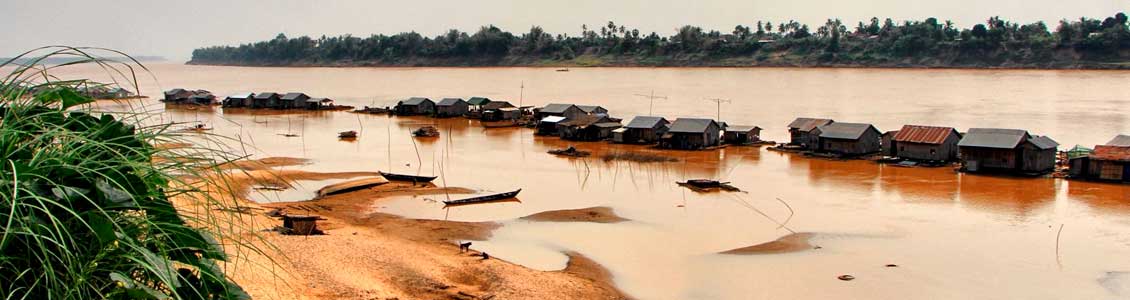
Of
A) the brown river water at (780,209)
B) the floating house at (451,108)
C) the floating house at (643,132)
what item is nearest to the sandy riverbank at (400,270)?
the brown river water at (780,209)

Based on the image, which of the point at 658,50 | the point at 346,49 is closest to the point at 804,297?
the point at 658,50

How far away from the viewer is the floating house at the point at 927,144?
97.1ft

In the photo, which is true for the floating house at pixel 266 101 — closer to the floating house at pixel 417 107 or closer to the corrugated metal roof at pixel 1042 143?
the floating house at pixel 417 107

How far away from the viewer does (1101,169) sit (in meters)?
25.9

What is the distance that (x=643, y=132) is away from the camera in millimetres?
36781

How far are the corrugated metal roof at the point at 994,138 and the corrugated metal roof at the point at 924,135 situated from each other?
92cm

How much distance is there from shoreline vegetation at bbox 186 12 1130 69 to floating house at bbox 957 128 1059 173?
217ft

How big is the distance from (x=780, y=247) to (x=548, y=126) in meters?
23.6

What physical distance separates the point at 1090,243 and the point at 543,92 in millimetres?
57857

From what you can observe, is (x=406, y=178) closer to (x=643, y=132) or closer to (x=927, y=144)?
(x=643, y=132)

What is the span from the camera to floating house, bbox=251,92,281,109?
5750cm

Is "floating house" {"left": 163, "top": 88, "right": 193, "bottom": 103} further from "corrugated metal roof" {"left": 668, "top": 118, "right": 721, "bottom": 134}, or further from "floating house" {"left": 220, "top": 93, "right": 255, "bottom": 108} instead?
"corrugated metal roof" {"left": 668, "top": 118, "right": 721, "bottom": 134}

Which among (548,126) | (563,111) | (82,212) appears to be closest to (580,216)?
(82,212)

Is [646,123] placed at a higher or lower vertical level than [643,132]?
higher
